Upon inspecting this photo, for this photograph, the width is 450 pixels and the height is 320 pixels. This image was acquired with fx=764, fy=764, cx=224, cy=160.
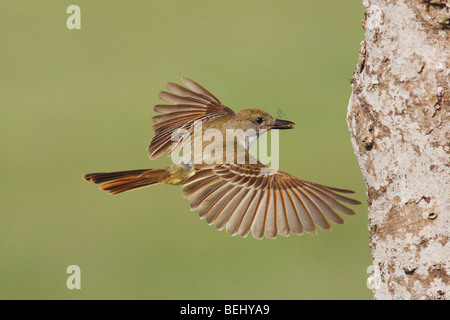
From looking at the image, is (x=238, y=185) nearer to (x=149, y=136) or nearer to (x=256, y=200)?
(x=256, y=200)

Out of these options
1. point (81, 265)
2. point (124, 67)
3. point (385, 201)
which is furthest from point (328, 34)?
point (385, 201)

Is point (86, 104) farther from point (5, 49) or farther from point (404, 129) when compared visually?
point (404, 129)

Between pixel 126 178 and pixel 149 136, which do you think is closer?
pixel 126 178

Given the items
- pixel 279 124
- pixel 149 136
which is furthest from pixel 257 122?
pixel 149 136

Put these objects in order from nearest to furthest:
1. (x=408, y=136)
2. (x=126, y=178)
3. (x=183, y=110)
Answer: (x=408, y=136), (x=126, y=178), (x=183, y=110)

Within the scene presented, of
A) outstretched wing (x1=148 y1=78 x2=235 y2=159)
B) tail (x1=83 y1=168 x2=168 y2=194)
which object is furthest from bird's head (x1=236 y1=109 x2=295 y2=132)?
tail (x1=83 y1=168 x2=168 y2=194)

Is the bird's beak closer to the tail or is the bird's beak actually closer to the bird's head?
the bird's head
